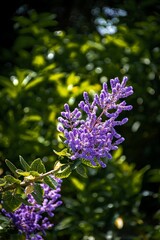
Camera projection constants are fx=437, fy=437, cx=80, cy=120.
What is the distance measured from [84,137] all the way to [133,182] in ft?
6.40

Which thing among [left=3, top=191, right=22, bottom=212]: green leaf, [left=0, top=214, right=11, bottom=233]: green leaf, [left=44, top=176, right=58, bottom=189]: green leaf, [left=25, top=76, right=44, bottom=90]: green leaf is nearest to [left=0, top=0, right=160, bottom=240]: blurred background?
[left=25, top=76, right=44, bottom=90]: green leaf

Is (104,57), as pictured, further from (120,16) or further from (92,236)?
(92,236)

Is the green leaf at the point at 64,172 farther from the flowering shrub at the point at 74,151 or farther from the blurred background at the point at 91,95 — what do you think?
the blurred background at the point at 91,95

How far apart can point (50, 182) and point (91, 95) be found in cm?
191

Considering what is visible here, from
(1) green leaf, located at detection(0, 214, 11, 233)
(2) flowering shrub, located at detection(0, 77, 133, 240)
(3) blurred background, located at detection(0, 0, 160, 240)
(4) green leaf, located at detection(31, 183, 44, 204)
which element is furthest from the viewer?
(3) blurred background, located at detection(0, 0, 160, 240)

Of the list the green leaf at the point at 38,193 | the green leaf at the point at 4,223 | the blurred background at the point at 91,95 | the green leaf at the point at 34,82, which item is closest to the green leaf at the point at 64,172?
the green leaf at the point at 38,193

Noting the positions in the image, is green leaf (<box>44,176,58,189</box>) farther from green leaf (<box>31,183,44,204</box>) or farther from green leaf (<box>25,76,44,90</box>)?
green leaf (<box>25,76,44,90</box>)

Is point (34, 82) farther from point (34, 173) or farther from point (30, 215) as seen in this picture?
point (34, 173)

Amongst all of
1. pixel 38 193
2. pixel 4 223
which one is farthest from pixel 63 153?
pixel 4 223

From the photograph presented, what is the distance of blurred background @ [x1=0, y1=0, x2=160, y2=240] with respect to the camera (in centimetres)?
311

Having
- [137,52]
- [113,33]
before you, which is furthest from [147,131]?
[113,33]

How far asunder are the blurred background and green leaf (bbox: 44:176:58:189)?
1453mm

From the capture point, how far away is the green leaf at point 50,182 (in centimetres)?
155

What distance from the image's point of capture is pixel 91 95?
3406mm
